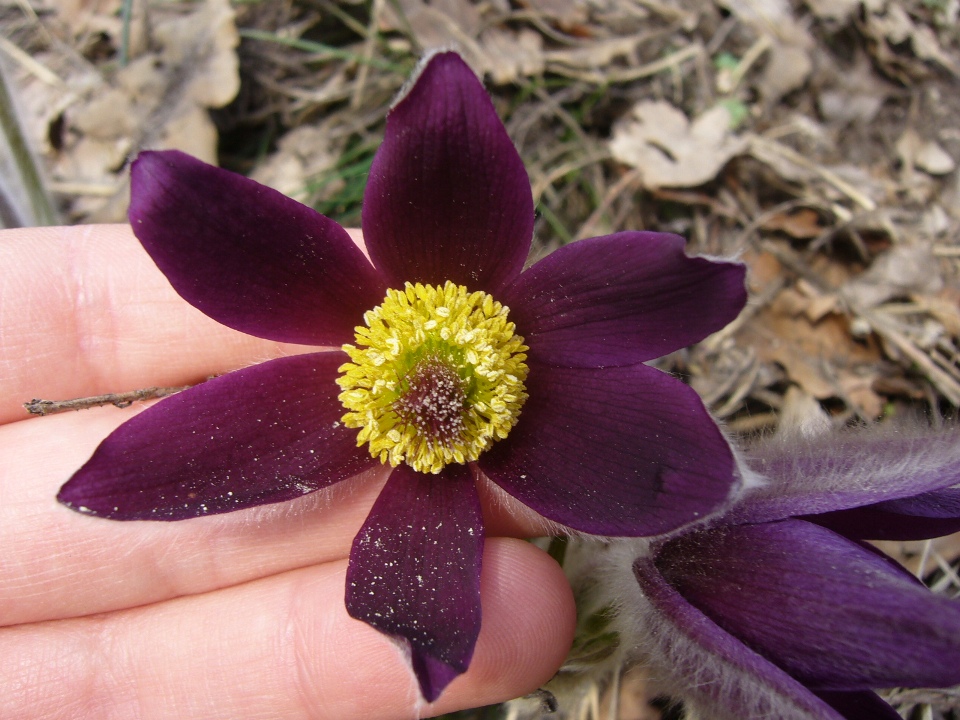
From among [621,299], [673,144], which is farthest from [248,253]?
[673,144]

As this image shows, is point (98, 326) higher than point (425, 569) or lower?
higher

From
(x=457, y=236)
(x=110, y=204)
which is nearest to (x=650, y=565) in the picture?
(x=457, y=236)

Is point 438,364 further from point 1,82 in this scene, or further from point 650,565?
point 1,82

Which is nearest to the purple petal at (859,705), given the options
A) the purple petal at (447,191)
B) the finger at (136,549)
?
the finger at (136,549)

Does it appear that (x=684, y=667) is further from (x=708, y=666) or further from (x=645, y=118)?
(x=645, y=118)

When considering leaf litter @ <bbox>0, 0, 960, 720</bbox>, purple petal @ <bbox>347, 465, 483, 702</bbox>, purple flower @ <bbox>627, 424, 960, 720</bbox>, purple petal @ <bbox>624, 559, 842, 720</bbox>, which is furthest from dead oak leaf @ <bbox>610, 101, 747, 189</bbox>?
purple petal @ <bbox>624, 559, 842, 720</bbox>

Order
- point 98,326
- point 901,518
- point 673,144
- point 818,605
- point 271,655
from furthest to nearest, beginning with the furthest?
point 673,144
point 98,326
point 271,655
point 901,518
point 818,605

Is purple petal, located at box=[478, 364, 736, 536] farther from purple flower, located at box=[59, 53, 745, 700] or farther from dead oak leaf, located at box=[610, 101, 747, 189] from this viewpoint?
dead oak leaf, located at box=[610, 101, 747, 189]
